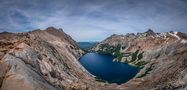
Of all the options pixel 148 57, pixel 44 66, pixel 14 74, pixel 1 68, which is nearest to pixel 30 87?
pixel 14 74

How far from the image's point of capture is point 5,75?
43.8 m

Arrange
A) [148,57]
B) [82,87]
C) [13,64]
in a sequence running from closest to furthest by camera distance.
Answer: [13,64] → [82,87] → [148,57]

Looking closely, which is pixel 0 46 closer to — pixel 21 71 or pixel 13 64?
pixel 13 64

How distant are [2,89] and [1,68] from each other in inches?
281

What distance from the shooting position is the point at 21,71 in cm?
4603

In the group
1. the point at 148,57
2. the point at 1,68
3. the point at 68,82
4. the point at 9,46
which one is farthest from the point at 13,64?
the point at 148,57

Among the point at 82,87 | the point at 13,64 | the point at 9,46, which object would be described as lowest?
the point at 82,87

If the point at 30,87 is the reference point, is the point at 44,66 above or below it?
above

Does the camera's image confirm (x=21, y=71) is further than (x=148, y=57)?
No

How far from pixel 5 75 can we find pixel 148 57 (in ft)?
542

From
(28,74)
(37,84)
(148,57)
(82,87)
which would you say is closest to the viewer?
(37,84)

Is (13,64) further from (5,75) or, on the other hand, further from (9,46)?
(9,46)

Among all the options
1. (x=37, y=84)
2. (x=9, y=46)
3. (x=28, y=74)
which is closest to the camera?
(x=37, y=84)

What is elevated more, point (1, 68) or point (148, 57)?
point (148, 57)
